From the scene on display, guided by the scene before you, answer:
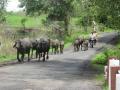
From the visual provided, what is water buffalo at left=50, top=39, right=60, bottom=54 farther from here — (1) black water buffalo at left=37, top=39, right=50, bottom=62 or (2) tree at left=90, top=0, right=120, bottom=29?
(2) tree at left=90, top=0, right=120, bottom=29

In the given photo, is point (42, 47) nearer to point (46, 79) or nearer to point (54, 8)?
point (46, 79)

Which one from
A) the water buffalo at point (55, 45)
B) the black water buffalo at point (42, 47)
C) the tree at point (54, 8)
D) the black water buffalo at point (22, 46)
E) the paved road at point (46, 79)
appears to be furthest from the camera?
the tree at point (54, 8)

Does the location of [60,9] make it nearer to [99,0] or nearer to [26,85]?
[99,0]

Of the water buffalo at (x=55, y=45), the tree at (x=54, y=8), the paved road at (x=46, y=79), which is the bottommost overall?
the water buffalo at (x=55, y=45)

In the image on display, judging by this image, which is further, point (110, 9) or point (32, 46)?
point (32, 46)

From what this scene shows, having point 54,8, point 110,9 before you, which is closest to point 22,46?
point 110,9

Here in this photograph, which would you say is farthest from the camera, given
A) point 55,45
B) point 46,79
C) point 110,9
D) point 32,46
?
point 55,45

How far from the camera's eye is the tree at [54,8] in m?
82.9

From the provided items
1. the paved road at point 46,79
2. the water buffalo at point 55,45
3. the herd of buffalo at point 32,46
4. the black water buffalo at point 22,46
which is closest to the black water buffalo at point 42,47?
the herd of buffalo at point 32,46

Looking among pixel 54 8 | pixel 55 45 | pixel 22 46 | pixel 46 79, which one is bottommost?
pixel 55 45

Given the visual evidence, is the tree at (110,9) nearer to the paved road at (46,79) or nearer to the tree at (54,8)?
the paved road at (46,79)

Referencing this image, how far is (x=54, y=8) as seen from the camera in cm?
8344

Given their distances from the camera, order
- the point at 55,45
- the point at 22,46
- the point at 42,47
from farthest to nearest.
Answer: the point at 55,45 → the point at 42,47 → the point at 22,46

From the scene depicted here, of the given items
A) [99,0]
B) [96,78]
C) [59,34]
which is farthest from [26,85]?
[59,34]
